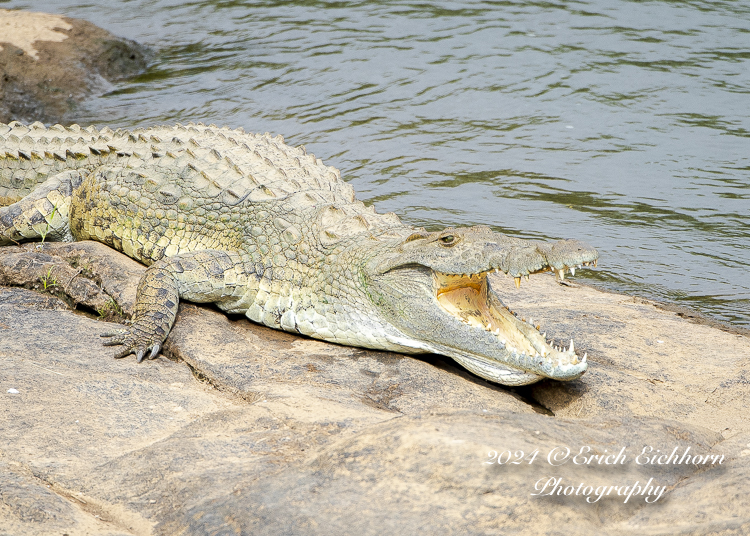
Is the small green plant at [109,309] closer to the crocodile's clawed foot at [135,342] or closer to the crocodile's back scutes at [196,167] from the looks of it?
the crocodile's clawed foot at [135,342]

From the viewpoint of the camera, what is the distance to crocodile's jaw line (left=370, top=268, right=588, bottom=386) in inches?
155

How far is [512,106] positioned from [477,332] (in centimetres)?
640

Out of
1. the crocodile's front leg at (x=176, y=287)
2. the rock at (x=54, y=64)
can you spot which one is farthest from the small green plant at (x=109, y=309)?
the rock at (x=54, y=64)

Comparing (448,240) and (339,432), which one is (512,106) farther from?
(339,432)

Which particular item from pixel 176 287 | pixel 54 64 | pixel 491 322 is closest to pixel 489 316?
pixel 491 322

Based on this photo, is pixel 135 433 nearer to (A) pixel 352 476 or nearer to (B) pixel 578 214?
(A) pixel 352 476

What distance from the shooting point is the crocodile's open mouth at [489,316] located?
3984mm

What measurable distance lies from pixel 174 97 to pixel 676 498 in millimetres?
9500

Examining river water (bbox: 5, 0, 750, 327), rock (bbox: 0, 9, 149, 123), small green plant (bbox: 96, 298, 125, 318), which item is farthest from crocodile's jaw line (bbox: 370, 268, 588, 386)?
rock (bbox: 0, 9, 149, 123)

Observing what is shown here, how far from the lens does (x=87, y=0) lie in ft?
48.1

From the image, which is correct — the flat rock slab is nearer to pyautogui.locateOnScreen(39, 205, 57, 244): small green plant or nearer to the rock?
pyautogui.locateOnScreen(39, 205, 57, 244): small green plant

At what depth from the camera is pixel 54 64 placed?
10.4 metres

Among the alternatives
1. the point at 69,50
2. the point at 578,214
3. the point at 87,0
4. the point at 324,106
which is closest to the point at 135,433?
the point at 578,214

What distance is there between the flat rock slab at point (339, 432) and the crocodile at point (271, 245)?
193 mm
